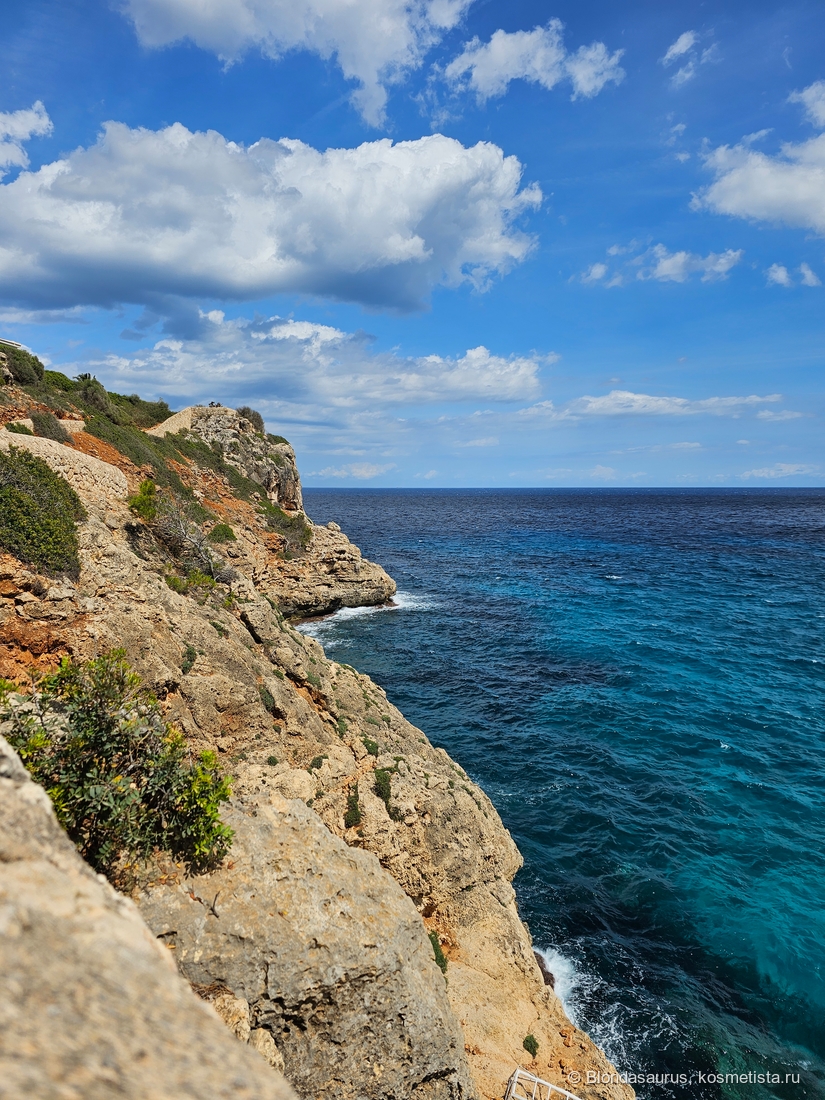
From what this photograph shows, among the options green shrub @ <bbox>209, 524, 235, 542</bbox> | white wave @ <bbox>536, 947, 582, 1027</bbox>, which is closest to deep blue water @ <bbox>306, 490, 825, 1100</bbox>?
white wave @ <bbox>536, 947, 582, 1027</bbox>

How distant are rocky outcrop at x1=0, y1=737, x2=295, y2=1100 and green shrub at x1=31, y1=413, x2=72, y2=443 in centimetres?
2522

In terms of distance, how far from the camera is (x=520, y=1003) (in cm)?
1497

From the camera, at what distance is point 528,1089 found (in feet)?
42.1

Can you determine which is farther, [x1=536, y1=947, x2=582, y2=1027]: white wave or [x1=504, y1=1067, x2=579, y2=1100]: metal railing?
[x1=536, y1=947, x2=582, y2=1027]: white wave

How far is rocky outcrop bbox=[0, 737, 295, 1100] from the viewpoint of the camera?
3.48 meters

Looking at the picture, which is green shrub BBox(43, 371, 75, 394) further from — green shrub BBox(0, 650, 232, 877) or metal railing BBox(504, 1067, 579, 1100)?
metal railing BBox(504, 1067, 579, 1100)

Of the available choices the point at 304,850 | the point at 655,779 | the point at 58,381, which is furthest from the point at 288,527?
the point at 304,850

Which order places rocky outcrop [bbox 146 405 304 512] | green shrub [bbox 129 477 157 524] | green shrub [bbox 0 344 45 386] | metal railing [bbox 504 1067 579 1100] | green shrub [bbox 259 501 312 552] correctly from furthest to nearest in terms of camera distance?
rocky outcrop [bbox 146 405 304 512] < green shrub [bbox 259 501 312 552] < green shrub [bbox 0 344 45 386] < green shrub [bbox 129 477 157 524] < metal railing [bbox 504 1067 579 1100]

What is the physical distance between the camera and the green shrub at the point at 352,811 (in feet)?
52.0

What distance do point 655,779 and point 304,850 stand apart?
994 inches

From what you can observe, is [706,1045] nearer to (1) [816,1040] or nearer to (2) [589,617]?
(1) [816,1040]

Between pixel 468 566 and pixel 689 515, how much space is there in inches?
4569

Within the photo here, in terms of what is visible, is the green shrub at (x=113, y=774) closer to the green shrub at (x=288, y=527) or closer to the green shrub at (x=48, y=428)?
the green shrub at (x=48, y=428)

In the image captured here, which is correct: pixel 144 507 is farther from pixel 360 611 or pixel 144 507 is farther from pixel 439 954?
pixel 360 611
